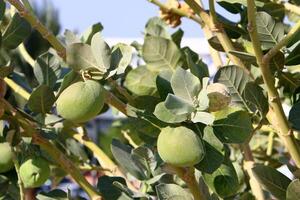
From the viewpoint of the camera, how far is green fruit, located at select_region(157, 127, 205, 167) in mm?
565

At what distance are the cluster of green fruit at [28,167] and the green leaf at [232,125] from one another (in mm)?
224

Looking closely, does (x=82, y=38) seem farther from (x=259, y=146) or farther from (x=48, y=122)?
(x=259, y=146)

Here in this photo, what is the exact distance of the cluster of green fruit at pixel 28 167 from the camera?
0.72 m

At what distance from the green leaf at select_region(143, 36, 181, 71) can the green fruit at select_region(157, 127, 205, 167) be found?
173 millimetres

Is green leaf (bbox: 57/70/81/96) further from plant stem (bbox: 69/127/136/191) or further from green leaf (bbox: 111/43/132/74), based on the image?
plant stem (bbox: 69/127/136/191)

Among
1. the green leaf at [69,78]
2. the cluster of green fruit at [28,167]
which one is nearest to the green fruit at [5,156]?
the cluster of green fruit at [28,167]

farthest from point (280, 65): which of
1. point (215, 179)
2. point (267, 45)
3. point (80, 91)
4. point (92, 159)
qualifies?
point (92, 159)

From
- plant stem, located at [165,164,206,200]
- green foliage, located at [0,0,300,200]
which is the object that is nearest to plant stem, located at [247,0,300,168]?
green foliage, located at [0,0,300,200]

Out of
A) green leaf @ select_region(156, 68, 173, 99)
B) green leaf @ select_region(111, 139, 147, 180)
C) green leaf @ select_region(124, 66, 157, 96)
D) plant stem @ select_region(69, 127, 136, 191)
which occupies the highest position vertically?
green leaf @ select_region(156, 68, 173, 99)

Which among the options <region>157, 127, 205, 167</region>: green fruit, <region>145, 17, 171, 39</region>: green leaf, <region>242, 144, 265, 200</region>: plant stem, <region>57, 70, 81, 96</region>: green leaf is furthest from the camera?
Answer: <region>145, 17, 171, 39</region>: green leaf

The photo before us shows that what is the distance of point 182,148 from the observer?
57 cm

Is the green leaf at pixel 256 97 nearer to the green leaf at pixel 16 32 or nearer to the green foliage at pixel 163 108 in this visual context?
the green foliage at pixel 163 108

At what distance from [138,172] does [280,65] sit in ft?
0.67

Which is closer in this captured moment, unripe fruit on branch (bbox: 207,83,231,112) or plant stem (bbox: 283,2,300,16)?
unripe fruit on branch (bbox: 207,83,231,112)
